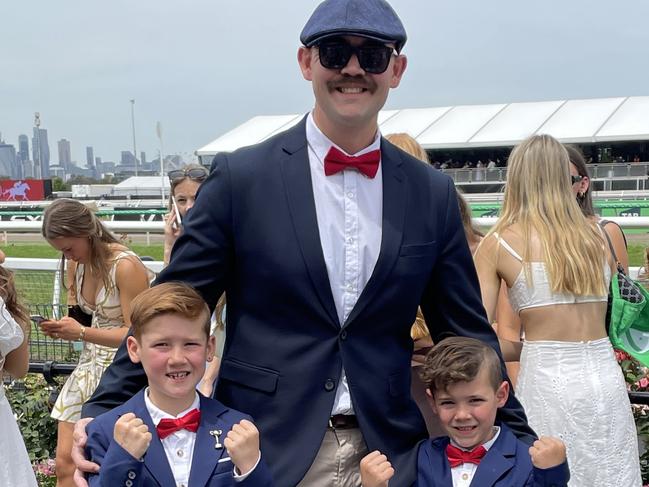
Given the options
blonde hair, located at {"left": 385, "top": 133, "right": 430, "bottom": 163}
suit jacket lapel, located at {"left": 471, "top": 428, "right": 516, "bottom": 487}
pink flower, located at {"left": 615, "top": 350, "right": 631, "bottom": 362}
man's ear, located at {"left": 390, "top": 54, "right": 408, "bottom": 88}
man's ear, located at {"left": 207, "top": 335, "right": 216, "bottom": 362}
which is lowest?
pink flower, located at {"left": 615, "top": 350, "right": 631, "bottom": 362}

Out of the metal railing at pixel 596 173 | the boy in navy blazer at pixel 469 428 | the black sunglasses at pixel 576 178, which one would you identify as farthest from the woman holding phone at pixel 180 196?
the metal railing at pixel 596 173

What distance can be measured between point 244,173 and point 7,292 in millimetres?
1922

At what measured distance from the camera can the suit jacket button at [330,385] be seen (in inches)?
82.2

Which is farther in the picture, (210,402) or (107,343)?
(107,343)

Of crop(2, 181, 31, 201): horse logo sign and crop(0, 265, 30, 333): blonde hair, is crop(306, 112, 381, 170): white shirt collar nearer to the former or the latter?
crop(0, 265, 30, 333): blonde hair

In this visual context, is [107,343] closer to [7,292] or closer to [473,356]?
[7,292]

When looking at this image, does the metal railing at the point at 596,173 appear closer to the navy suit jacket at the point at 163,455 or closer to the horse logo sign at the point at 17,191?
the horse logo sign at the point at 17,191

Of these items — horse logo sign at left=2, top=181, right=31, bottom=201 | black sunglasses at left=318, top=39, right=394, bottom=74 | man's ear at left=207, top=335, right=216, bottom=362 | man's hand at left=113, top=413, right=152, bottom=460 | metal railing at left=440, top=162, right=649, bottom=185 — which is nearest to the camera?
man's hand at left=113, top=413, right=152, bottom=460

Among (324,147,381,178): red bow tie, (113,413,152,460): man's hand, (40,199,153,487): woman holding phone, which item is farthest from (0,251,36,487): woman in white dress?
(324,147,381,178): red bow tie

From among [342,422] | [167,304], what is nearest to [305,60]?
[167,304]

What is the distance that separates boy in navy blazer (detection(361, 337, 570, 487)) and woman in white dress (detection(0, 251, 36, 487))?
193 centimetres

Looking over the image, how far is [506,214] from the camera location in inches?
140

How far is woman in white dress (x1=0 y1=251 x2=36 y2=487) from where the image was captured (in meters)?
3.34

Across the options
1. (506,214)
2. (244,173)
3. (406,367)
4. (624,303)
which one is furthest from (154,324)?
(624,303)
